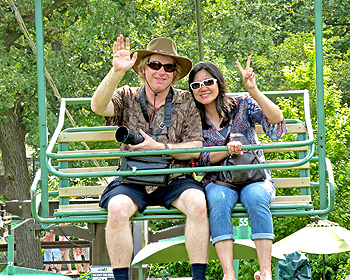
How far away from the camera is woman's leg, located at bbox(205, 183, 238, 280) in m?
4.11

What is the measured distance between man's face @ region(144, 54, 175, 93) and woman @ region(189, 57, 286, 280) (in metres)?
0.17

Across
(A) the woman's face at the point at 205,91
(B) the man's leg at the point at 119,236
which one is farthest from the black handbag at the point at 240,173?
(B) the man's leg at the point at 119,236

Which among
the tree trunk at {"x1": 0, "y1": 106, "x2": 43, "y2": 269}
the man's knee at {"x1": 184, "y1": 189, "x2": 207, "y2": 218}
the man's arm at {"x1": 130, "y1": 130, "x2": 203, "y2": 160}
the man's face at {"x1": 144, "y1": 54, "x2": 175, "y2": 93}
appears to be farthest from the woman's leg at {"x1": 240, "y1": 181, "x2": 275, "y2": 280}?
the tree trunk at {"x1": 0, "y1": 106, "x2": 43, "y2": 269}

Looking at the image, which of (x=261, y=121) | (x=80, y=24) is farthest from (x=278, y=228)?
(x=261, y=121)

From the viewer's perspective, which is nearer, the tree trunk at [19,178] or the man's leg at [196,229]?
the man's leg at [196,229]

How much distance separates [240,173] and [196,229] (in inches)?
19.6

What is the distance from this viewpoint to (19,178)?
1589 centimetres

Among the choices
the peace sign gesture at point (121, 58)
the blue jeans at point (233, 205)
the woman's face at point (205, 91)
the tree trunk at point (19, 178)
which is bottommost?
the tree trunk at point (19, 178)

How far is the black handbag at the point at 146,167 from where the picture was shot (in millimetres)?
4363

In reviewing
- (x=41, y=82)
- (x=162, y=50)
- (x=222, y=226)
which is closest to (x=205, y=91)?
(x=162, y=50)

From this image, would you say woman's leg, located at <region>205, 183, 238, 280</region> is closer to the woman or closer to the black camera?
the woman

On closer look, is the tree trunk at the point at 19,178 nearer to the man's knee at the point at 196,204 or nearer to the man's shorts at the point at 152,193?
the man's shorts at the point at 152,193

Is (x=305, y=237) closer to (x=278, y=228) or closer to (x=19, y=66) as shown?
(x=278, y=228)

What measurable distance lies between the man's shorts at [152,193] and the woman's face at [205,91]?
538mm
